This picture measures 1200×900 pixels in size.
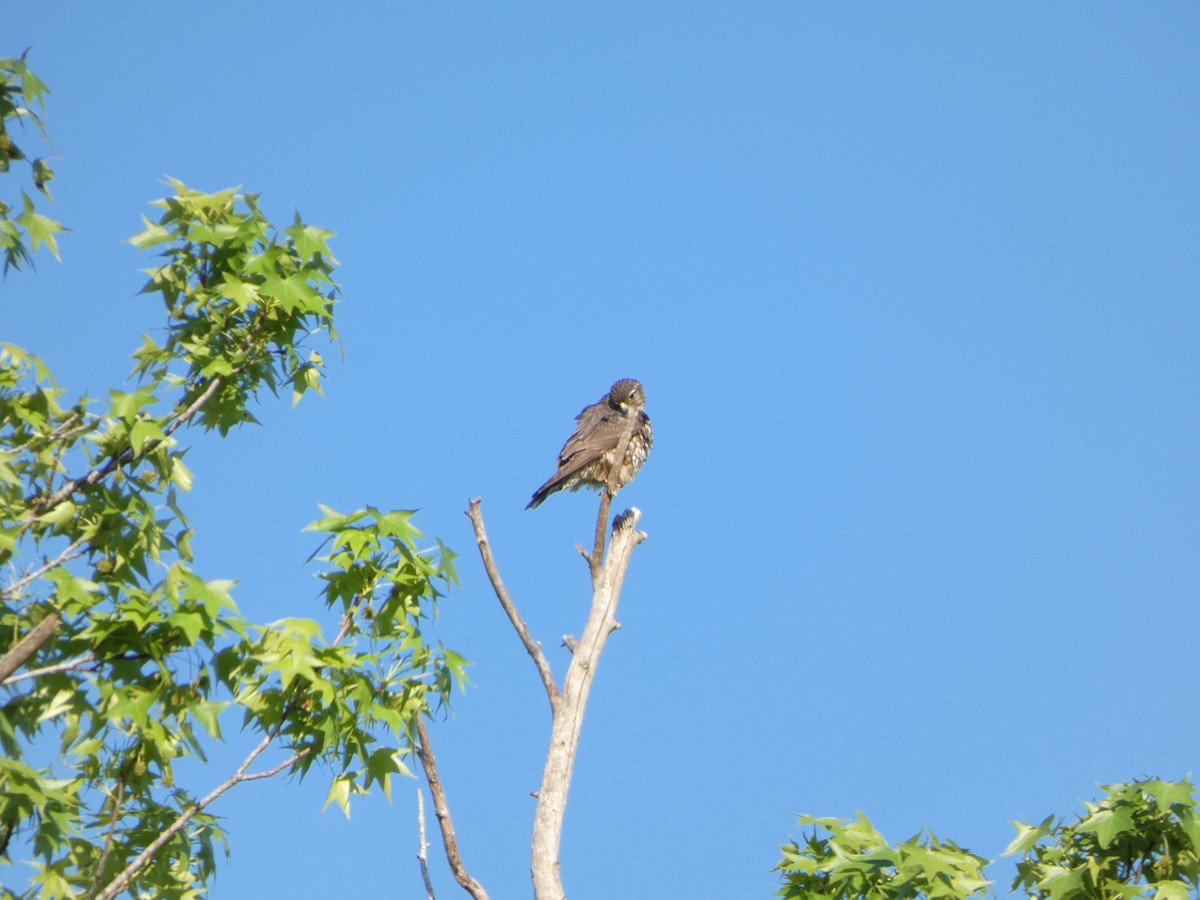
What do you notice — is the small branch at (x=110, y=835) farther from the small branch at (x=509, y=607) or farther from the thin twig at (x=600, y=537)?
the thin twig at (x=600, y=537)

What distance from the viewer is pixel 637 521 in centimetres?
796

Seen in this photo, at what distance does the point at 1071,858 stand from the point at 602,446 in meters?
7.06

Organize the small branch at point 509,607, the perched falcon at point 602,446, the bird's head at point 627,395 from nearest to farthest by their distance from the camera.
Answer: the small branch at point 509,607, the perched falcon at point 602,446, the bird's head at point 627,395

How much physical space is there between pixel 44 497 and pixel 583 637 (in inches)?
134

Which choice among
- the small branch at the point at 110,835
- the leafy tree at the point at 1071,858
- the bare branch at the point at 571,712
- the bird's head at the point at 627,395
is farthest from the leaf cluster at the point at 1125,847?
the bird's head at the point at 627,395

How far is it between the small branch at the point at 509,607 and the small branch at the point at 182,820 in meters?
2.54

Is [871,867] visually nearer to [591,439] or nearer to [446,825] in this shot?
[446,825]

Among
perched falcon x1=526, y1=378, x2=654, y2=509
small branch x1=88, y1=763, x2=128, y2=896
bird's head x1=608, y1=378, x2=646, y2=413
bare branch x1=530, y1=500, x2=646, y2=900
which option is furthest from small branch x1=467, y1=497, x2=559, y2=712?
bird's head x1=608, y1=378, x2=646, y2=413

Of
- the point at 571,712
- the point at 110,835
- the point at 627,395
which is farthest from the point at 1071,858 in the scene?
the point at 627,395

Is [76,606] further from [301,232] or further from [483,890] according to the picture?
[483,890]

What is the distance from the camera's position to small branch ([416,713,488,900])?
6.19 metres

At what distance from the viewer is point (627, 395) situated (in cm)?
1298

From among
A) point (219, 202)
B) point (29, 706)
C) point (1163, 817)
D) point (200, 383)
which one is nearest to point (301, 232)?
point (219, 202)

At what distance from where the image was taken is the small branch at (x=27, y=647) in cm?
396
